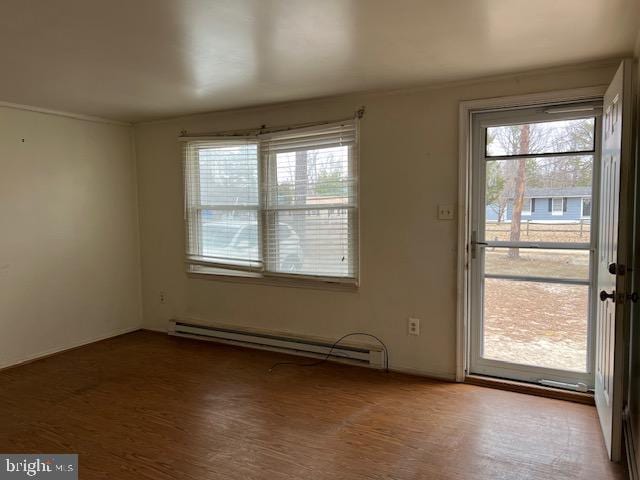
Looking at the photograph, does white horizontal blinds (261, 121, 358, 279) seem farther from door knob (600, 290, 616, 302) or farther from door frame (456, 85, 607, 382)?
door knob (600, 290, 616, 302)

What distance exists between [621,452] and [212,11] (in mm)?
3040

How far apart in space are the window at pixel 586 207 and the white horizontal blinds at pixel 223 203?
262 centimetres

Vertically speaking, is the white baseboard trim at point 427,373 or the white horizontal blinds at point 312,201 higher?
the white horizontal blinds at point 312,201

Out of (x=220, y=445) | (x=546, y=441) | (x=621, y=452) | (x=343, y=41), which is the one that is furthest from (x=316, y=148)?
(x=621, y=452)

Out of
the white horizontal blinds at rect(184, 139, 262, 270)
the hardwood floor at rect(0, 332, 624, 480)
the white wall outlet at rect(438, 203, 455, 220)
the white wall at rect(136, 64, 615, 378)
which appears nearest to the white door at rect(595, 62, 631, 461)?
the hardwood floor at rect(0, 332, 624, 480)

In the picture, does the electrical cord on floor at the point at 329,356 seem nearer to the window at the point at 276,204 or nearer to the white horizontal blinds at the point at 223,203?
the window at the point at 276,204

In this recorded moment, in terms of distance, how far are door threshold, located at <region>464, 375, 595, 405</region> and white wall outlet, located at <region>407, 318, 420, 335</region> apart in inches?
19.6

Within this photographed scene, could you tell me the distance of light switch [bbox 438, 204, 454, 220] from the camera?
337 centimetres

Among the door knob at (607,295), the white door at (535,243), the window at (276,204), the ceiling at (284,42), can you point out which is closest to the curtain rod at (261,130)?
the window at (276,204)

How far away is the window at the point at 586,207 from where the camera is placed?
3.05m

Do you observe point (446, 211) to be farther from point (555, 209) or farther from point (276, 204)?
point (276, 204)

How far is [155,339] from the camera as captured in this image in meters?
4.67

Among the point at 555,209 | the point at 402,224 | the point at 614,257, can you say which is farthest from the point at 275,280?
the point at 614,257

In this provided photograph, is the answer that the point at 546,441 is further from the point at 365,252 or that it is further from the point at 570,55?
the point at 570,55
